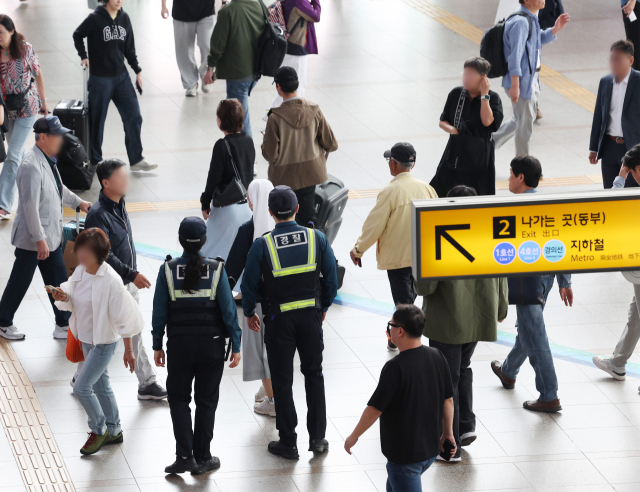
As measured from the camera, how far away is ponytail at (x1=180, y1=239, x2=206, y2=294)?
5363 millimetres

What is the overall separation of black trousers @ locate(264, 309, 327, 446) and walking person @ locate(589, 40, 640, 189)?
163 inches

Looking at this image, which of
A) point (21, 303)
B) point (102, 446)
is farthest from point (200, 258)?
point (21, 303)

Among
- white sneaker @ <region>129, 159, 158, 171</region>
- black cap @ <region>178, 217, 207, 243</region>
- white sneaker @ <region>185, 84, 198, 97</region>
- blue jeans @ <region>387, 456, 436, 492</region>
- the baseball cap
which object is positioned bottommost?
white sneaker @ <region>129, 159, 158, 171</region>

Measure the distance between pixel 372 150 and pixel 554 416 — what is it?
18.5 feet

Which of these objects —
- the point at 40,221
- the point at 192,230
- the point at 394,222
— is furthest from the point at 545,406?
the point at 40,221

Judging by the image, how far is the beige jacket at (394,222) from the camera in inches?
257

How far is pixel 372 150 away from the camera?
451 inches

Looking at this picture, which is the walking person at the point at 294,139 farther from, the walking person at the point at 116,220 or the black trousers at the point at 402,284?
the walking person at the point at 116,220

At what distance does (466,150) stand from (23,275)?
3.79 m

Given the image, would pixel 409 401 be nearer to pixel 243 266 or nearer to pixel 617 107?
pixel 243 266

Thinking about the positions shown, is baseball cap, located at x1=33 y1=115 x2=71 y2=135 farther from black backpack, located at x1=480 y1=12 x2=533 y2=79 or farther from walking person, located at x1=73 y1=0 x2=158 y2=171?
black backpack, located at x1=480 y1=12 x2=533 y2=79

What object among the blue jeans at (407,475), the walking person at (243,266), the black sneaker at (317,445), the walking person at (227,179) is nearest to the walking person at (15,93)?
the walking person at (227,179)

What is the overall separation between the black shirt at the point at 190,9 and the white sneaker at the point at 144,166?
297cm

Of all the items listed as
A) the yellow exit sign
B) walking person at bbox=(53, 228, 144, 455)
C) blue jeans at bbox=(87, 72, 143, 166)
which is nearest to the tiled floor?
blue jeans at bbox=(87, 72, 143, 166)
